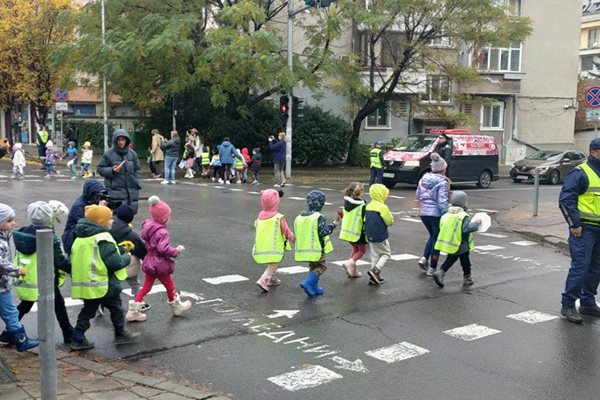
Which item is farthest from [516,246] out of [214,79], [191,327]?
[214,79]

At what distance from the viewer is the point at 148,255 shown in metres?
6.56

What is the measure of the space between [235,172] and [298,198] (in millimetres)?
5682

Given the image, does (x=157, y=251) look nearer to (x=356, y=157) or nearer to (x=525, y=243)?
(x=525, y=243)

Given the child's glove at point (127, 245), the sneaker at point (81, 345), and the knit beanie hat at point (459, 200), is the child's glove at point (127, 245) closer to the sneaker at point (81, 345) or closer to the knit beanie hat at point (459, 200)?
the sneaker at point (81, 345)

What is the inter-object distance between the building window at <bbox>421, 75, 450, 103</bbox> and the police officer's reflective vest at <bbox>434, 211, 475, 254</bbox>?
23281 mm

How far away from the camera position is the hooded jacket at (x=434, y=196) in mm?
9086

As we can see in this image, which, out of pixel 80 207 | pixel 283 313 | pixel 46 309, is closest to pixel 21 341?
pixel 80 207

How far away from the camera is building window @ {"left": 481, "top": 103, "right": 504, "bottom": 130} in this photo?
125 feet

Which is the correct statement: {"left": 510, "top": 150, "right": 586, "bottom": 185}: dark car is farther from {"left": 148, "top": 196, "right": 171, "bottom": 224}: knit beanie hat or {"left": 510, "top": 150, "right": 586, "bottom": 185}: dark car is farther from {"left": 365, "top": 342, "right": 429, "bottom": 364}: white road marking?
{"left": 148, "top": 196, "right": 171, "bottom": 224}: knit beanie hat

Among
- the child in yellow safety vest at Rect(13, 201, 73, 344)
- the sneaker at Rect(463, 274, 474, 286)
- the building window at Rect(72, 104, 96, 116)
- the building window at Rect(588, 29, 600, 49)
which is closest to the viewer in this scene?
the child in yellow safety vest at Rect(13, 201, 73, 344)

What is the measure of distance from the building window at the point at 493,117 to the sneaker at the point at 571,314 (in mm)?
32488

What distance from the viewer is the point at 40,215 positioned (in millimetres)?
5383

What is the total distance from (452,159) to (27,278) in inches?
788

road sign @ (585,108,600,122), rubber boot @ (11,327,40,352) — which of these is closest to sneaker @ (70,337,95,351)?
rubber boot @ (11,327,40,352)
